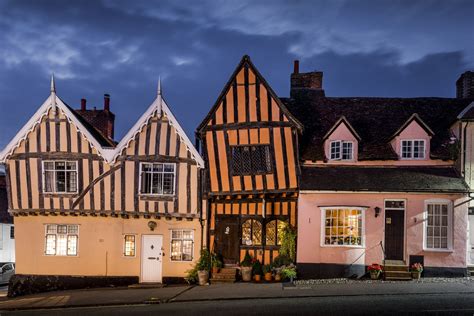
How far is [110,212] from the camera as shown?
21.6 meters

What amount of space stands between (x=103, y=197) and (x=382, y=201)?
12.1 m

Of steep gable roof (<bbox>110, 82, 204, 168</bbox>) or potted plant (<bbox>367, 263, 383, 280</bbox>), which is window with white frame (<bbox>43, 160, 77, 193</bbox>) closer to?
steep gable roof (<bbox>110, 82, 204, 168</bbox>)

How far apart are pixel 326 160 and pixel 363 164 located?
1.60 meters

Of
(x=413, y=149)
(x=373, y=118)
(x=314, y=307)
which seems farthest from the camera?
(x=373, y=118)

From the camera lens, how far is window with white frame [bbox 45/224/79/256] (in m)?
22.2

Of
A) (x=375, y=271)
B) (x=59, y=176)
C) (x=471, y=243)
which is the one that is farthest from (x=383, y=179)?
(x=59, y=176)

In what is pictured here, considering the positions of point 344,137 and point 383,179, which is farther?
point 344,137

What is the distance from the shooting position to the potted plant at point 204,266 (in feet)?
67.1

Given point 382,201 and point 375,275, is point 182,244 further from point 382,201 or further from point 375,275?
point 382,201

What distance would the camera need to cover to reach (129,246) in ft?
72.2

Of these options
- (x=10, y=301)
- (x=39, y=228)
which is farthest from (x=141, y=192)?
(x=10, y=301)

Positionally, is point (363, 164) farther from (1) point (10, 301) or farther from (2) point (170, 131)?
(1) point (10, 301)

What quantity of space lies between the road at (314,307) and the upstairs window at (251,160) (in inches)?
256

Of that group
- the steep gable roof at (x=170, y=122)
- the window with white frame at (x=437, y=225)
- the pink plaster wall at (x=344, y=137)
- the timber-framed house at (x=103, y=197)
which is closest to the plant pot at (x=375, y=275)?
the window with white frame at (x=437, y=225)
